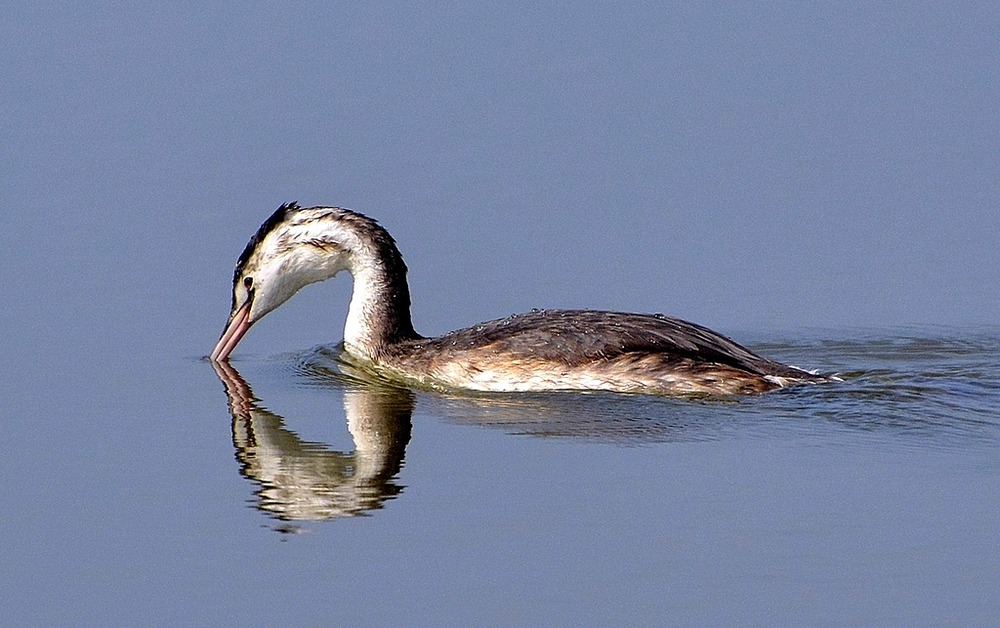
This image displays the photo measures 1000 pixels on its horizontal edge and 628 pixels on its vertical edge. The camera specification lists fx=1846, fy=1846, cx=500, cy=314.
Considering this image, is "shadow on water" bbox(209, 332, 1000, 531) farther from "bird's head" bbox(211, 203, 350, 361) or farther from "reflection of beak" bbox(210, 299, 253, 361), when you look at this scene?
"bird's head" bbox(211, 203, 350, 361)

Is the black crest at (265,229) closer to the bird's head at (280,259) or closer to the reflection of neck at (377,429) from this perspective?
the bird's head at (280,259)

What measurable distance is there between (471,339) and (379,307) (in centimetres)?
101

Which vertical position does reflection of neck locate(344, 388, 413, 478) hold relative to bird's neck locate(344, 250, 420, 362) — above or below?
below

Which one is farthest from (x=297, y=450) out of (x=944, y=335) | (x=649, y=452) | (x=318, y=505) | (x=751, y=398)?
(x=944, y=335)

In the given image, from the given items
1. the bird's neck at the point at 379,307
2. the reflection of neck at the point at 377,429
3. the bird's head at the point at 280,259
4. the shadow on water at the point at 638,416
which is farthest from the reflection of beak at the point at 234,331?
the reflection of neck at the point at 377,429

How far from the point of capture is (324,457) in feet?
33.6

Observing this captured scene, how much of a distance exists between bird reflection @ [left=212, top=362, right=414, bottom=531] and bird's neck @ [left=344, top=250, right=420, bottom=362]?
0.45m

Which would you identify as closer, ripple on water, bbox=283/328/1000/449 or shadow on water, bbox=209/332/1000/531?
shadow on water, bbox=209/332/1000/531

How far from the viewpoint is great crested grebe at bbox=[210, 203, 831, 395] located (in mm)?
11391

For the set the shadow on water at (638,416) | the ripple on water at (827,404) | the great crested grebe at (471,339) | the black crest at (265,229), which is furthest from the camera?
the black crest at (265,229)

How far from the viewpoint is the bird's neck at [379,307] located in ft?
41.2

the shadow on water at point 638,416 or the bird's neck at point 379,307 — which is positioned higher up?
the bird's neck at point 379,307

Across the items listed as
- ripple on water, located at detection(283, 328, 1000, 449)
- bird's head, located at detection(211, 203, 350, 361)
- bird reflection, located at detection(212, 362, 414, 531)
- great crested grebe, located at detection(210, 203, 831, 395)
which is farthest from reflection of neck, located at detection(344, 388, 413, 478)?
bird's head, located at detection(211, 203, 350, 361)

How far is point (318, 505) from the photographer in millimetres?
9156
